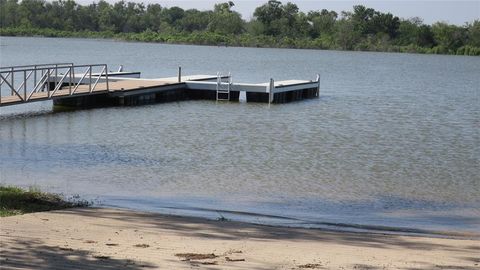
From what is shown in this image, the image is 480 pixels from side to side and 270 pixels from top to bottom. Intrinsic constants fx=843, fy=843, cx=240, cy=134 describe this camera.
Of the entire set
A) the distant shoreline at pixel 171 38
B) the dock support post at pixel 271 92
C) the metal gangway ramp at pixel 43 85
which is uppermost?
the metal gangway ramp at pixel 43 85

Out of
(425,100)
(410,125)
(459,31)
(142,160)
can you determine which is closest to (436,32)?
(459,31)

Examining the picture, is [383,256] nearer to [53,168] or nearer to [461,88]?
[53,168]

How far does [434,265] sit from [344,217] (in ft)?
12.9

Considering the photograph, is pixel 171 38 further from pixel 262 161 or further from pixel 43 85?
pixel 262 161

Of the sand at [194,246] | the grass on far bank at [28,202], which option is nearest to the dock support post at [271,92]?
the grass on far bank at [28,202]

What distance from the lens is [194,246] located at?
881 centimetres

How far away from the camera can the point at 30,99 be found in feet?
77.0

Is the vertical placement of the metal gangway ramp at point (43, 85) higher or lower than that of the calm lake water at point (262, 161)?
higher

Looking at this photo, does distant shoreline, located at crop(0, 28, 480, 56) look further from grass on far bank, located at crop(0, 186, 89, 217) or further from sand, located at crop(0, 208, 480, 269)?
sand, located at crop(0, 208, 480, 269)

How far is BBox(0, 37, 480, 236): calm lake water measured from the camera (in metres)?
12.9

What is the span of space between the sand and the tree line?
4191 inches

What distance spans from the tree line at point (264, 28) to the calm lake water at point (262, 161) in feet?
285

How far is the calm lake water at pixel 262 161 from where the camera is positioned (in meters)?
12.9

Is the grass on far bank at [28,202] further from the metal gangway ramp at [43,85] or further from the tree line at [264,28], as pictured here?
the tree line at [264,28]
